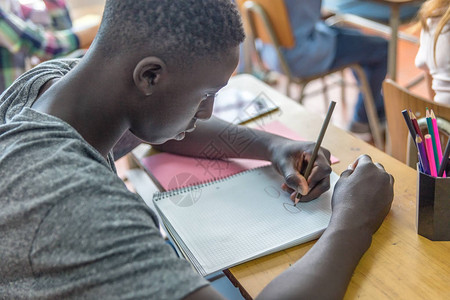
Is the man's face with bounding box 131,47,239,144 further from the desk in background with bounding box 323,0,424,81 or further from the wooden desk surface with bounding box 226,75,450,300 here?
the desk in background with bounding box 323,0,424,81

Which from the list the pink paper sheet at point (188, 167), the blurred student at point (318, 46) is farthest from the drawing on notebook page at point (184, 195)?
the blurred student at point (318, 46)

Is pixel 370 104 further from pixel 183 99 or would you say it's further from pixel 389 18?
pixel 183 99

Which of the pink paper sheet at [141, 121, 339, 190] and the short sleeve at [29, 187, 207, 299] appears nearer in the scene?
the short sleeve at [29, 187, 207, 299]

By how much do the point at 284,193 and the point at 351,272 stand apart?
10.4 inches

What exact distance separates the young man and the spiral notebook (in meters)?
0.05

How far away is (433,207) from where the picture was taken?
0.78 meters

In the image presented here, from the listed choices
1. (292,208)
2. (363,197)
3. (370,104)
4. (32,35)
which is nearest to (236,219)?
(292,208)

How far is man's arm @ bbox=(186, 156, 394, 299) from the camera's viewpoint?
67 cm

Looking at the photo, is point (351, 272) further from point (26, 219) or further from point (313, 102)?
point (313, 102)

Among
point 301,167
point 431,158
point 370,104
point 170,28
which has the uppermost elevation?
point 170,28

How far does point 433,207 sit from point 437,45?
2.16ft

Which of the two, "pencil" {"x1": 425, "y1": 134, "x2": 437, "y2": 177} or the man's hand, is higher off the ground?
"pencil" {"x1": 425, "y1": 134, "x2": 437, "y2": 177}

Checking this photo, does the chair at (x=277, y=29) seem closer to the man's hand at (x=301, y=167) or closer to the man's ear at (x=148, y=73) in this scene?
the man's hand at (x=301, y=167)

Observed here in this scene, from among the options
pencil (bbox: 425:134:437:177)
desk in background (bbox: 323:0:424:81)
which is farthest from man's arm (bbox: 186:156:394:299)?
desk in background (bbox: 323:0:424:81)
